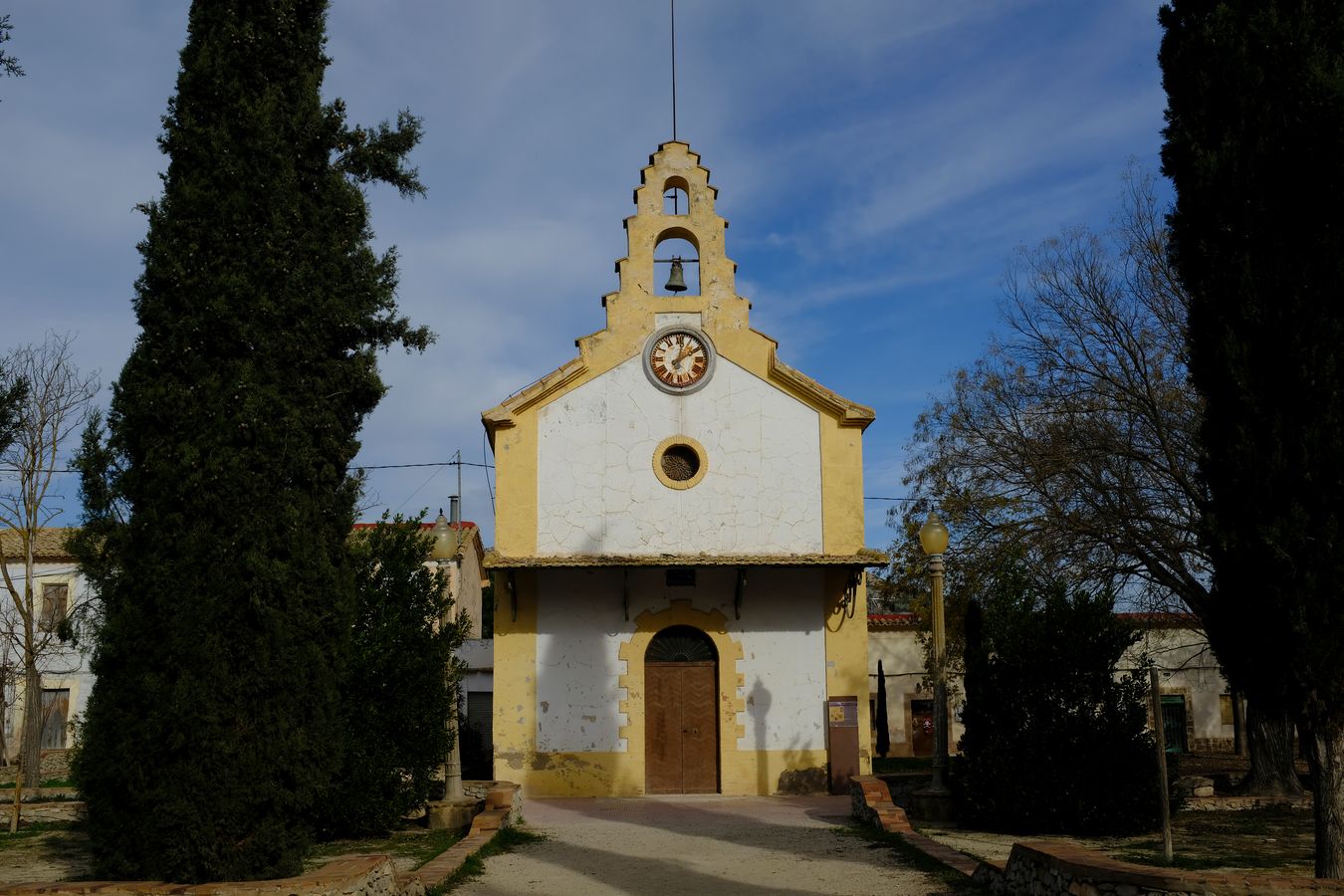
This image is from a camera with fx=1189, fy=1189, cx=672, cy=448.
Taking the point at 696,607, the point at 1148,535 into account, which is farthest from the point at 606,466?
the point at 1148,535

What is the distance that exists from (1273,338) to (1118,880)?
4289 millimetres

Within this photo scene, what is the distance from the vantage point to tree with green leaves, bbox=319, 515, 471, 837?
13141 mm

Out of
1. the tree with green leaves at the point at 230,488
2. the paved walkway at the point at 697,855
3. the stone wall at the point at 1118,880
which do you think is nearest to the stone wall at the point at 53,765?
the paved walkway at the point at 697,855

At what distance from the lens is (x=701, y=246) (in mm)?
19047

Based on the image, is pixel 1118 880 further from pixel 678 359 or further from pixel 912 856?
pixel 678 359

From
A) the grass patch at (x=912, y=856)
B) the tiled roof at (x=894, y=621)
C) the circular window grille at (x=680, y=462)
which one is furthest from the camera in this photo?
the tiled roof at (x=894, y=621)

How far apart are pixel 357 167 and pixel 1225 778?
15.4m

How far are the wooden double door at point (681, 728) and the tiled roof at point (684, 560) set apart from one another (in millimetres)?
1988

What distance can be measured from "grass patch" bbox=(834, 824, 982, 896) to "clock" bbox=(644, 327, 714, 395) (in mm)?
7421

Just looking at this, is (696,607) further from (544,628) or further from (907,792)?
(907,792)

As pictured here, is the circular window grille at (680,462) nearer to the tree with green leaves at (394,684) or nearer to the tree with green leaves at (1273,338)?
the tree with green leaves at (394,684)

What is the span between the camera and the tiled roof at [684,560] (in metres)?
17.1

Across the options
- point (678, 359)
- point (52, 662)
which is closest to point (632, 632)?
point (678, 359)

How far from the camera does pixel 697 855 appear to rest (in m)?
11.8
